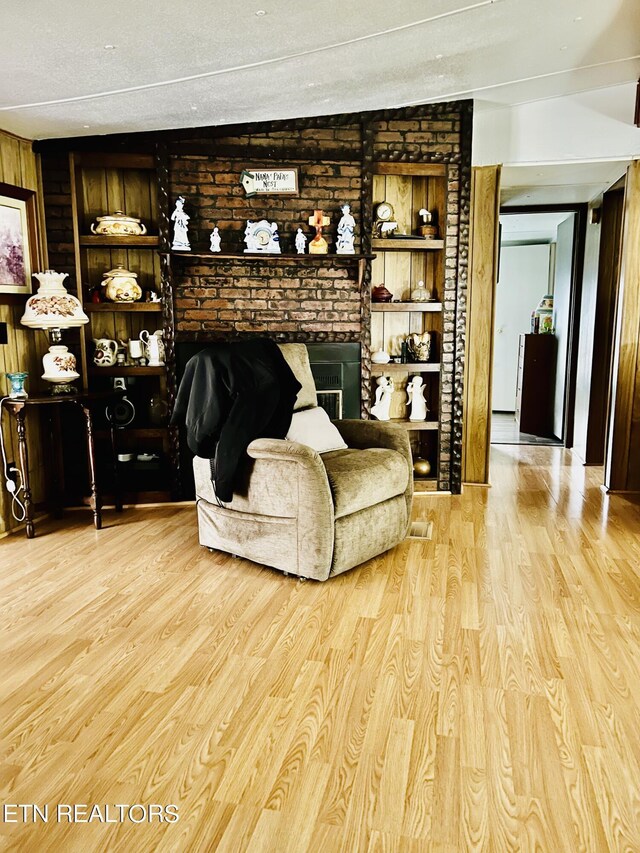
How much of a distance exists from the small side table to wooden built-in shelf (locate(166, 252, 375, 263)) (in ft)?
3.41

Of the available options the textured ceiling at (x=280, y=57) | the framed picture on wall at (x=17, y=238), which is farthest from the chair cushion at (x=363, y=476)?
the framed picture on wall at (x=17, y=238)

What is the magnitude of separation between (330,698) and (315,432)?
1.65 meters

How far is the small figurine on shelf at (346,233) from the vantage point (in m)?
4.29

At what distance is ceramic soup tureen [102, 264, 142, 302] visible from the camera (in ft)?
13.6

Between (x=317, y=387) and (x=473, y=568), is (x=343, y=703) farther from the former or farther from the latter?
(x=317, y=387)

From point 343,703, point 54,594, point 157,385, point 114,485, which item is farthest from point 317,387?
point 343,703

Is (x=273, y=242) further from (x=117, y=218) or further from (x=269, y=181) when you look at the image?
(x=117, y=218)

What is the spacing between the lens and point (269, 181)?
4.25m

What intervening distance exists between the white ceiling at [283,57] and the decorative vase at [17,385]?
1.44 m

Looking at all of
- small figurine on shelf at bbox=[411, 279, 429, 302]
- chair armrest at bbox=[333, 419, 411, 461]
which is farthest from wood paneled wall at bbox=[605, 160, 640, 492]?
chair armrest at bbox=[333, 419, 411, 461]

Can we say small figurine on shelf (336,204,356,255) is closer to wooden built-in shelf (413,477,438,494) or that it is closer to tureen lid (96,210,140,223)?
tureen lid (96,210,140,223)

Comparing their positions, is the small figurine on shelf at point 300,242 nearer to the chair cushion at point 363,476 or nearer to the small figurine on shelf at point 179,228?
the small figurine on shelf at point 179,228

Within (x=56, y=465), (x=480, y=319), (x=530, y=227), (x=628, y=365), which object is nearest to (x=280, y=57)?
(x=480, y=319)

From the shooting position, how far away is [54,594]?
2875mm
